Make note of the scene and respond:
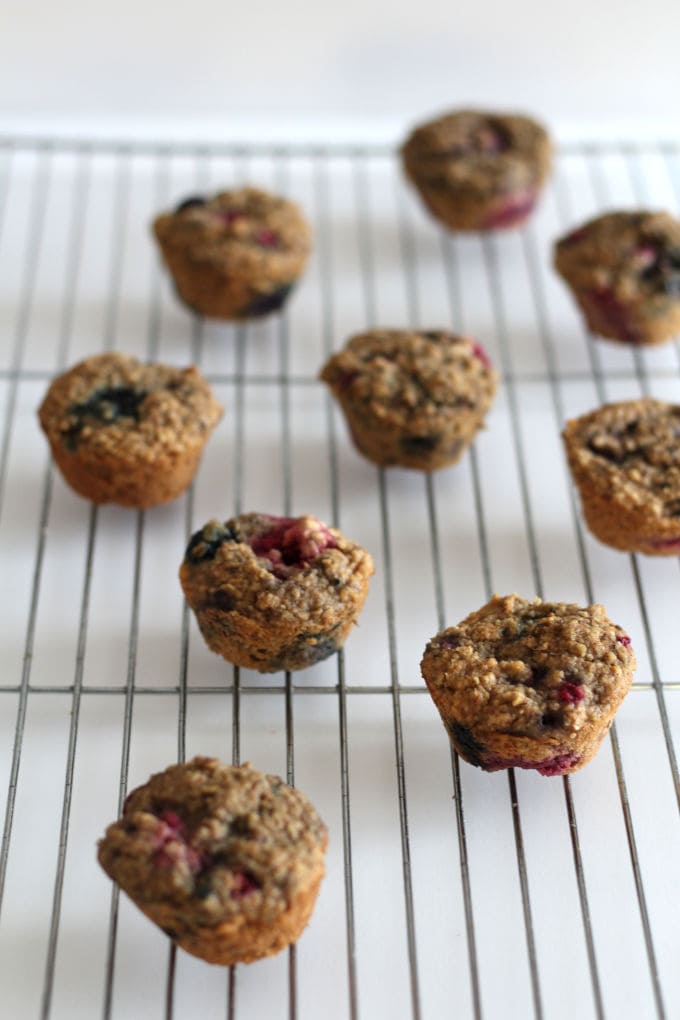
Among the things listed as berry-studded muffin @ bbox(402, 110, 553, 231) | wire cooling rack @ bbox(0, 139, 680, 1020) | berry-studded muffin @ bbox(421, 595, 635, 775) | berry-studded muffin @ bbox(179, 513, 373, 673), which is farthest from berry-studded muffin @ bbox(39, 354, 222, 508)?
berry-studded muffin @ bbox(402, 110, 553, 231)

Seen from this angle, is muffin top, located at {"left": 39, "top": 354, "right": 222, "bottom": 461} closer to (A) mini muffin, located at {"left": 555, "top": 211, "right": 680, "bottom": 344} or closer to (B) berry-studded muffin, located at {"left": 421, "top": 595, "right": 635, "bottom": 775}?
(B) berry-studded muffin, located at {"left": 421, "top": 595, "right": 635, "bottom": 775}

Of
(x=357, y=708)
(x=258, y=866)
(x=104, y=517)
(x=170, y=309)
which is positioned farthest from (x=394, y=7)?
(x=258, y=866)

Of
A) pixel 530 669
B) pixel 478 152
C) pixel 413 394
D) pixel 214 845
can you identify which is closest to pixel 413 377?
pixel 413 394

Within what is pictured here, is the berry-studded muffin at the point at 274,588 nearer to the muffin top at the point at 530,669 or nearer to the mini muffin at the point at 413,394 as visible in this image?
the muffin top at the point at 530,669

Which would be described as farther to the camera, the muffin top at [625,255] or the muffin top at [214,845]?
the muffin top at [625,255]

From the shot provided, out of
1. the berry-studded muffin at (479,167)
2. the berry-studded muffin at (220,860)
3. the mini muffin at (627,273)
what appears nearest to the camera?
the berry-studded muffin at (220,860)

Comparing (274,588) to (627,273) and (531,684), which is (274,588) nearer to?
(531,684)

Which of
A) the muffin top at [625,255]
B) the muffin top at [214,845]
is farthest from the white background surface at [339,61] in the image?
the muffin top at [214,845]
